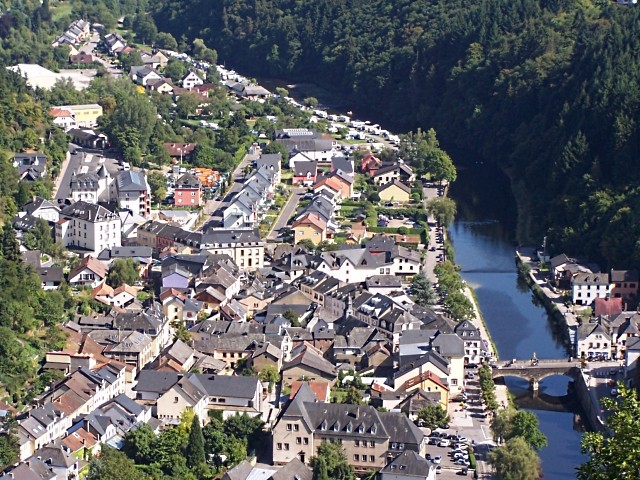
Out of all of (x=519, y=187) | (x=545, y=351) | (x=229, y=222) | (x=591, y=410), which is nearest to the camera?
(x=591, y=410)

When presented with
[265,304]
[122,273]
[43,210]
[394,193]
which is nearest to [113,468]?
[265,304]

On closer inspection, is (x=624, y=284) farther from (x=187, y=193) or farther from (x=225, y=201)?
(x=187, y=193)

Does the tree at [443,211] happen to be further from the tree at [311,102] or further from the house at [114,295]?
the tree at [311,102]

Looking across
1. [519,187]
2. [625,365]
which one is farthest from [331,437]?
[519,187]

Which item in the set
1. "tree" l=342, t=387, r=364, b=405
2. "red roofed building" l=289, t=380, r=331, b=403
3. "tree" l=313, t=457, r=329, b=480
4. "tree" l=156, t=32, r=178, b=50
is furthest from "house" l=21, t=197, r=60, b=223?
"tree" l=156, t=32, r=178, b=50

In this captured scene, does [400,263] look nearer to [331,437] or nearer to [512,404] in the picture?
[512,404]
